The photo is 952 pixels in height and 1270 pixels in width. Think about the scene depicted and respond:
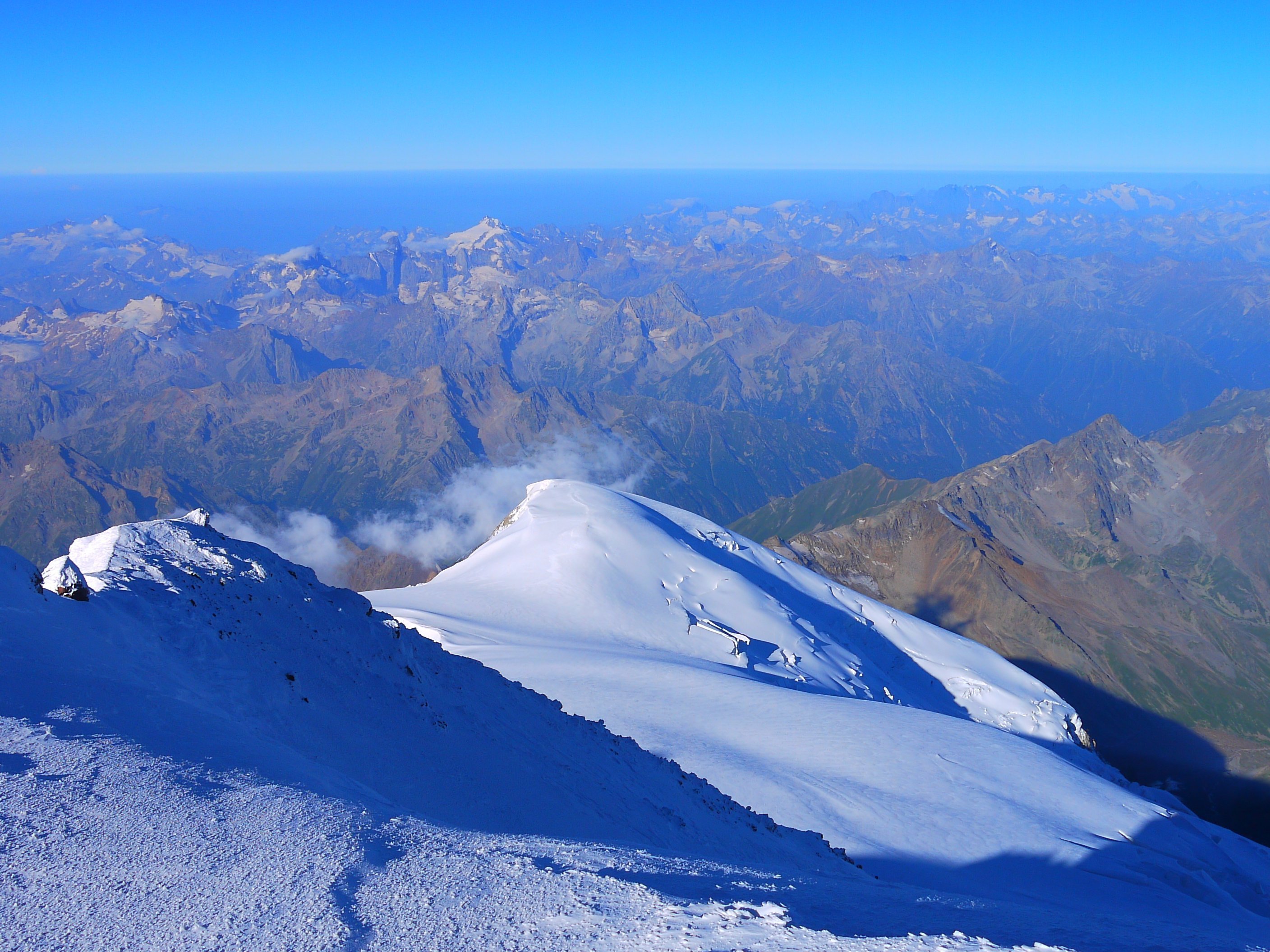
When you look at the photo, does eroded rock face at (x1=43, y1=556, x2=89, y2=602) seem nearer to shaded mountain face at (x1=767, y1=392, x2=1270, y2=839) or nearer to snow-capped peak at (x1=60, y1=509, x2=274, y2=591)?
snow-capped peak at (x1=60, y1=509, x2=274, y2=591)

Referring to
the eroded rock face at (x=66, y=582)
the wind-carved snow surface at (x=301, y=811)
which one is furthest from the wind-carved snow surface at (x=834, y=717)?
the eroded rock face at (x=66, y=582)

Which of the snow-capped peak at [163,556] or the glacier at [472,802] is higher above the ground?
the snow-capped peak at [163,556]

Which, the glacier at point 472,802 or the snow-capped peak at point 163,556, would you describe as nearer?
the glacier at point 472,802

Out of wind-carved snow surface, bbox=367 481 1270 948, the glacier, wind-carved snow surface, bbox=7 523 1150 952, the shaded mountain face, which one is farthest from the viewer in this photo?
the shaded mountain face

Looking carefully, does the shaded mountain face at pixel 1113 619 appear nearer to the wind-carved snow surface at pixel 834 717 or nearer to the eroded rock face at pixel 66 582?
the wind-carved snow surface at pixel 834 717

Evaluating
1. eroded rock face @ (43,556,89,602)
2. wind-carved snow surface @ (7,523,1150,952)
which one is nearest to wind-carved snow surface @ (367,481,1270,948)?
wind-carved snow surface @ (7,523,1150,952)

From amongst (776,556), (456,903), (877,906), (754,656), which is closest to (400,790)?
(456,903)

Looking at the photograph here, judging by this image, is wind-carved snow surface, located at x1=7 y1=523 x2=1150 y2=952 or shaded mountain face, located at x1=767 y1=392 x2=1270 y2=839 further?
shaded mountain face, located at x1=767 y1=392 x2=1270 y2=839
